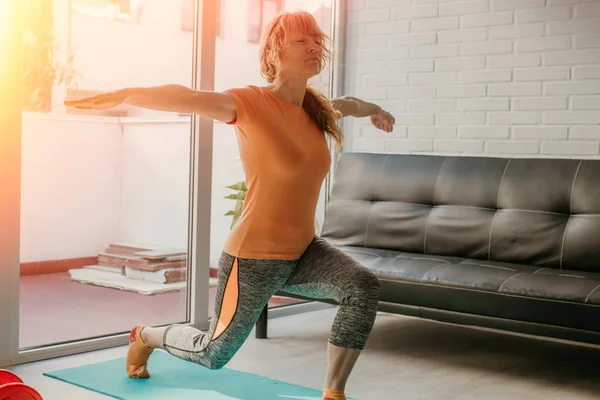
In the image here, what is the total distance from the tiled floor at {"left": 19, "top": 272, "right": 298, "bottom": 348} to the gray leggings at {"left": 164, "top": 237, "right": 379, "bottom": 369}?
97 cm

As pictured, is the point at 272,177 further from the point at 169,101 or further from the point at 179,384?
the point at 179,384

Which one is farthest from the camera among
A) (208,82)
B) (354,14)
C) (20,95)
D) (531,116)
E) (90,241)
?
(354,14)

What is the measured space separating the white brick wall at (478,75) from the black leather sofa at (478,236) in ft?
1.21

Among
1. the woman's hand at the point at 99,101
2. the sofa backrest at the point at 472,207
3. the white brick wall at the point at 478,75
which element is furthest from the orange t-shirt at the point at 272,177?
the white brick wall at the point at 478,75

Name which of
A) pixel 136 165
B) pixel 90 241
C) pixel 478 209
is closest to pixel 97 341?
pixel 90 241

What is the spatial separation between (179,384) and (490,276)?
4.19 ft

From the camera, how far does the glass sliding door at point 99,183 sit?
321 cm

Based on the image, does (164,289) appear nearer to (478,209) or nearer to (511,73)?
(478,209)

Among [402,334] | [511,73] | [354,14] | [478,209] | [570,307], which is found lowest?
[402,334]

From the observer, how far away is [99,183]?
11.5ft

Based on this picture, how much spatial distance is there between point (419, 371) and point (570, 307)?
0.67 m

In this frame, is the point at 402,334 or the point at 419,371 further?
the point at 402,334

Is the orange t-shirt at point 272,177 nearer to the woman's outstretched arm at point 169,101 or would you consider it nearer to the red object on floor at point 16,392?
the woman's outstretched arm at point 169,101

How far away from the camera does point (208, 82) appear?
3.81 meters
